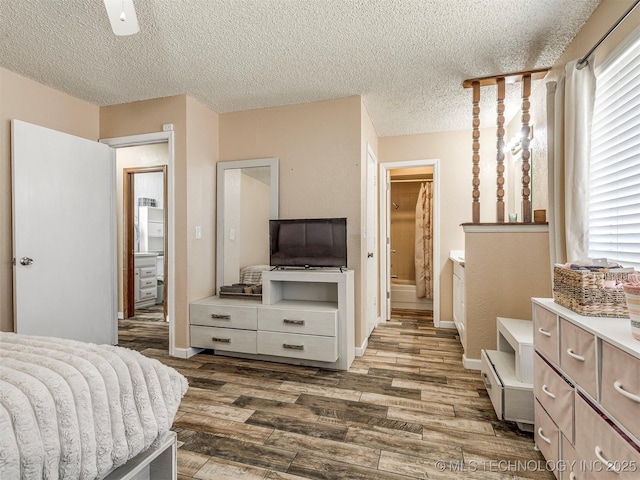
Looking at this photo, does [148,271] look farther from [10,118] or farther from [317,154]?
[317,154]

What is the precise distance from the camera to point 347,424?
1.98m

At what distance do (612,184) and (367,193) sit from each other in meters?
2.07

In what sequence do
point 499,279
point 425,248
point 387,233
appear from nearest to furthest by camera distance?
1. point 499,279
2. point 387,233
3. point 425,248

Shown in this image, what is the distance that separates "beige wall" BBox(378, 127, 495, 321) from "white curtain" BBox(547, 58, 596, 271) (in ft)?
6.21

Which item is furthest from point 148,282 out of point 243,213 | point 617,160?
point 617,160

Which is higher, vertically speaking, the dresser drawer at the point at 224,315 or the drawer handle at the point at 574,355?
the drawer handle at the point at 574,355

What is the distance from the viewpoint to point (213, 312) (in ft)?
10.2

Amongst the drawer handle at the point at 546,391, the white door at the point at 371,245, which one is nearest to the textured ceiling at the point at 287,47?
the white door at the point at 371,245

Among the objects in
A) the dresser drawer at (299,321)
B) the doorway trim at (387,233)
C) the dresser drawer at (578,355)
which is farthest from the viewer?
the doorway trim at (387,233)

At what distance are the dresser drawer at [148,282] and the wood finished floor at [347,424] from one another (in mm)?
2563

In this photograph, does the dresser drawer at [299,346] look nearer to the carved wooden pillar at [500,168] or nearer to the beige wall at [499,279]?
the beige wall at [499,279]

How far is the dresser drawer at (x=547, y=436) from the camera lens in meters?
1.45

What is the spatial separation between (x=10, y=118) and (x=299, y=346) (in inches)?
119

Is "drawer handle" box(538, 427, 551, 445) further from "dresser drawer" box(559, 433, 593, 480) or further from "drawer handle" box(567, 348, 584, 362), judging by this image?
"drawer handle" box(567, 348, 584, 362)
